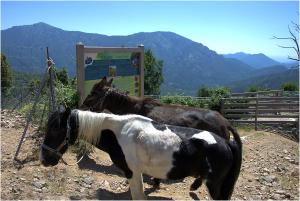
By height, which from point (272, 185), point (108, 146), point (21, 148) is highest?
point (108, 146)

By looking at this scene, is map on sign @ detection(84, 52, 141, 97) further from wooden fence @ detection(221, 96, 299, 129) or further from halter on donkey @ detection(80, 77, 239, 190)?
wooden fence @ detection(221, 96, 299, 129)

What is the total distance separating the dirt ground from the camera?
6.93 meters

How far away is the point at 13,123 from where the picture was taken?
1039cm

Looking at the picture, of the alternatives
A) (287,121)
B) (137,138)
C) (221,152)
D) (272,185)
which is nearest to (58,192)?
(137,138)

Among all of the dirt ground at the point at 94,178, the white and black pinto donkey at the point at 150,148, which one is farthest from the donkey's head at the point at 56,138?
the dirt ground at the point at 94,178

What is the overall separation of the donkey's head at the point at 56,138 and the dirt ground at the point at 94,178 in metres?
1.07

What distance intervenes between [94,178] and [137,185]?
97.9 inches

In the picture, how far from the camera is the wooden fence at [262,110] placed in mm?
17812

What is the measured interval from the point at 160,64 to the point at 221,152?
59.9 meters

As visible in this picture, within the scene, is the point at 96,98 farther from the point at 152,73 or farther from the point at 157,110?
the point at 152,73

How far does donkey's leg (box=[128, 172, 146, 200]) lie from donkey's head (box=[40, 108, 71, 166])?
1.13m

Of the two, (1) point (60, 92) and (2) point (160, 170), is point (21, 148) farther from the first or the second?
(2) point (160, 170)

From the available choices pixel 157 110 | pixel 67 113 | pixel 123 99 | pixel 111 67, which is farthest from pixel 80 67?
pixel 67 113

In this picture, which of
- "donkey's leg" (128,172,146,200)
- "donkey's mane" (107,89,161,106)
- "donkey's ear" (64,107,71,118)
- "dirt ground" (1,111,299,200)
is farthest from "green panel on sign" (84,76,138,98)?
"donkey's leg" (128,172,146,200)
